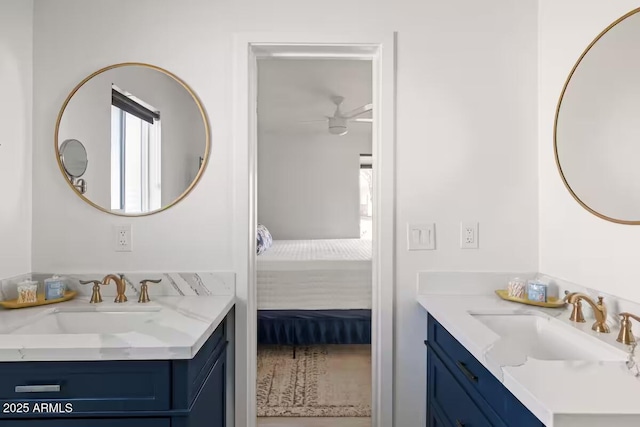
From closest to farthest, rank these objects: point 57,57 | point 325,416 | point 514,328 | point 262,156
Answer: point 514,328
point 57,57
point 325,416
point 262,156

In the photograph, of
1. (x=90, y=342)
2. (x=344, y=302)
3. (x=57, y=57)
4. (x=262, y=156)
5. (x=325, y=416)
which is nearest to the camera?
(x=90, y=342)

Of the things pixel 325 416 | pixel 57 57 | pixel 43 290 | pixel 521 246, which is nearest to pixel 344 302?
pixel 325 416

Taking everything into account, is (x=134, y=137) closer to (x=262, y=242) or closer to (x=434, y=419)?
(x=434, y=419)

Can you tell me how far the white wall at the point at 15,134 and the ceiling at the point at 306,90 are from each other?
6.37ft

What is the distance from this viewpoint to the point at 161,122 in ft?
5.97

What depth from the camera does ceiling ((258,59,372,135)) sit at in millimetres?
3932

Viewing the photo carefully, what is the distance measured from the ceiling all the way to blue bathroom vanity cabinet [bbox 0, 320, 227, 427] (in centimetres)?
282

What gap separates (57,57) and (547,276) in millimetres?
2317

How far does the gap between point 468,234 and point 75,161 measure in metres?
1.76

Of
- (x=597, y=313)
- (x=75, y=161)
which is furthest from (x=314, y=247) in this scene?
(x=597, y=313)

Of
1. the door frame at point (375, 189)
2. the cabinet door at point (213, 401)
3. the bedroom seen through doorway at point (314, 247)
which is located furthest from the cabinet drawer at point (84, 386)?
the bedroom seen through doorway at point (314, 247)

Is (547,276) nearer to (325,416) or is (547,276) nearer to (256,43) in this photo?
(325,416)

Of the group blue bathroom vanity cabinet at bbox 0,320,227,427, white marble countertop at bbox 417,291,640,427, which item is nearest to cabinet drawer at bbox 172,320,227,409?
blue bathroom vanity cabinet at bbox 0,320,227,427

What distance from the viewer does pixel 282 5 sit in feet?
6.00
